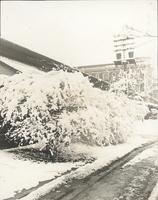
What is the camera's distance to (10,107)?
9766 millimetres

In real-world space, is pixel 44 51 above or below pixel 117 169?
above

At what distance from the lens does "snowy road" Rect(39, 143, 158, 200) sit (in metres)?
6.77

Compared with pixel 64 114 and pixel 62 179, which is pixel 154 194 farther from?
pixel 64 114

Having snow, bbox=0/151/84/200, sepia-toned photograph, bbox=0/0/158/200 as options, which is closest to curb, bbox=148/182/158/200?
sepia-toned photograph, bbox=0/0/158/200

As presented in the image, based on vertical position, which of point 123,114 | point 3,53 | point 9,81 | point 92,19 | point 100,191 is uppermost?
point 92,19

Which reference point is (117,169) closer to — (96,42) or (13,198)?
(13,198)

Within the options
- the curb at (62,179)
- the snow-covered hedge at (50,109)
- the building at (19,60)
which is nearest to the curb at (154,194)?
the curb at (62,179)

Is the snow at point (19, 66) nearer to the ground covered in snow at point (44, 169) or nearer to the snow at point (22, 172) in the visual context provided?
the ground covered in snow at point (44, 169)

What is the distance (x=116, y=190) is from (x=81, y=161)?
302 cm

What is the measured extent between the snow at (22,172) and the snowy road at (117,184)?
75cm

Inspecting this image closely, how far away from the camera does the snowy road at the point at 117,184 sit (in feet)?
22.2

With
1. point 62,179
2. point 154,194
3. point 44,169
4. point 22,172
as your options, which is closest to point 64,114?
point 44,169

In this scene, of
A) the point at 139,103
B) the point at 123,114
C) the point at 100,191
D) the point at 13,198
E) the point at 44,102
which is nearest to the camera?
the point at 13,198

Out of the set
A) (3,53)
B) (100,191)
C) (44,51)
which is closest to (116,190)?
(100,191)
